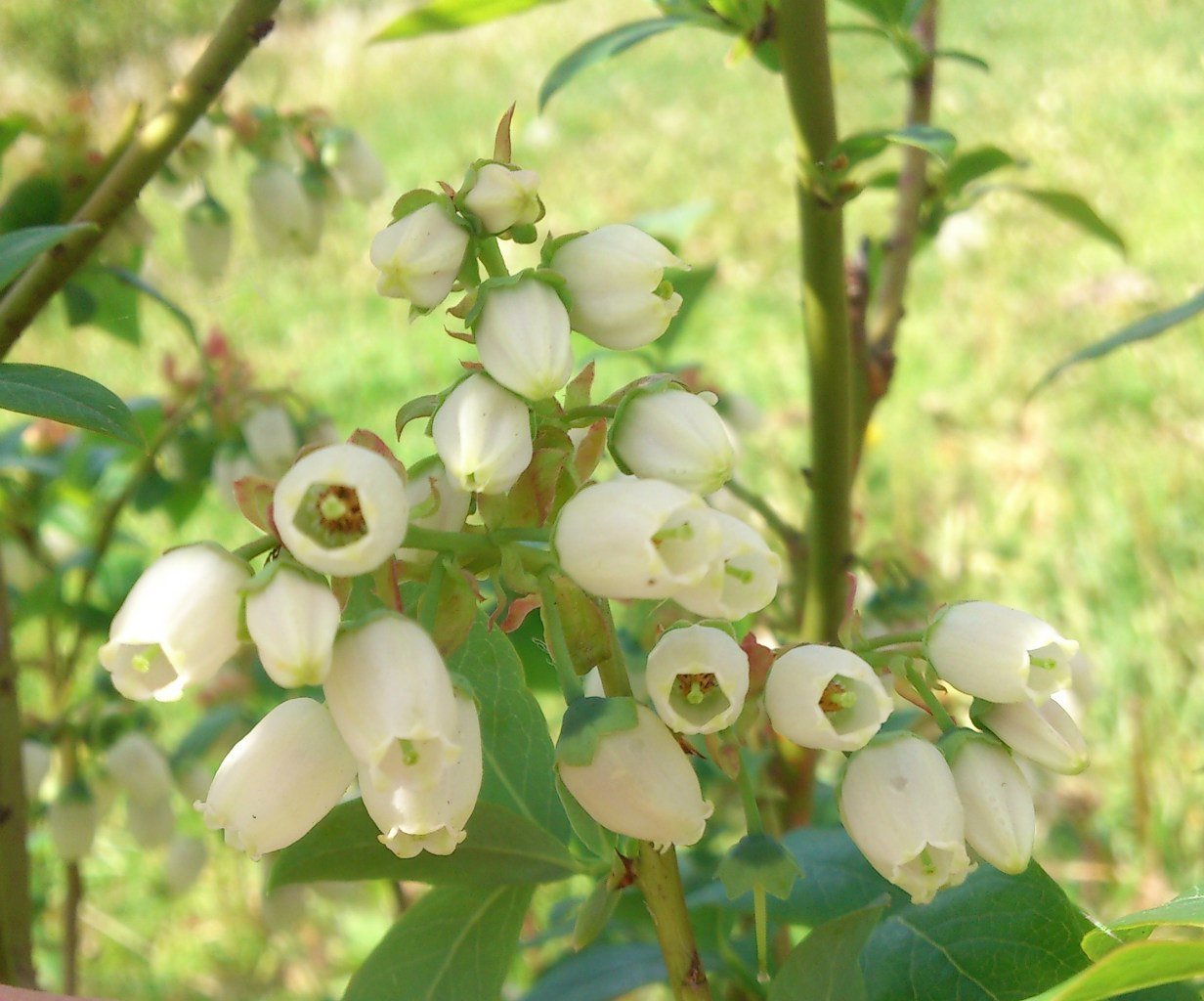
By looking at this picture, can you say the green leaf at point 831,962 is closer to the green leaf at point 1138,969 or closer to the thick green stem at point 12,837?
the green leaf at point 1138,969

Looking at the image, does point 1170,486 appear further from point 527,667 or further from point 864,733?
point 864,733

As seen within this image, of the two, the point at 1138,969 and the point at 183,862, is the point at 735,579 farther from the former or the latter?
the point at 183,862

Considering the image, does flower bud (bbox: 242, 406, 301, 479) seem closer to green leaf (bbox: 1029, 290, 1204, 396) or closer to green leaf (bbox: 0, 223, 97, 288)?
green leaf (bbox: 0, 223, 97, 288)

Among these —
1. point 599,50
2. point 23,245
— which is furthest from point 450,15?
point 23,245

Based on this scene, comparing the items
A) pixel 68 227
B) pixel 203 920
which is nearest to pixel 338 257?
pixel 203 920

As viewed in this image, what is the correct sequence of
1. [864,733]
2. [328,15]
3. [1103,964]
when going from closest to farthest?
1. [1103,964]
2. [864,733]
3. [328,15]

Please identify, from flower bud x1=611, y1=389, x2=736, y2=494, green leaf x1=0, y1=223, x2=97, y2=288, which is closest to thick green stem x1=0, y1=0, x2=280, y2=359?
green leaf x1=0, y1=223, x2=97, y2=288

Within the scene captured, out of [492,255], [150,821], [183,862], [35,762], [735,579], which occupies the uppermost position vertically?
[492,255]
